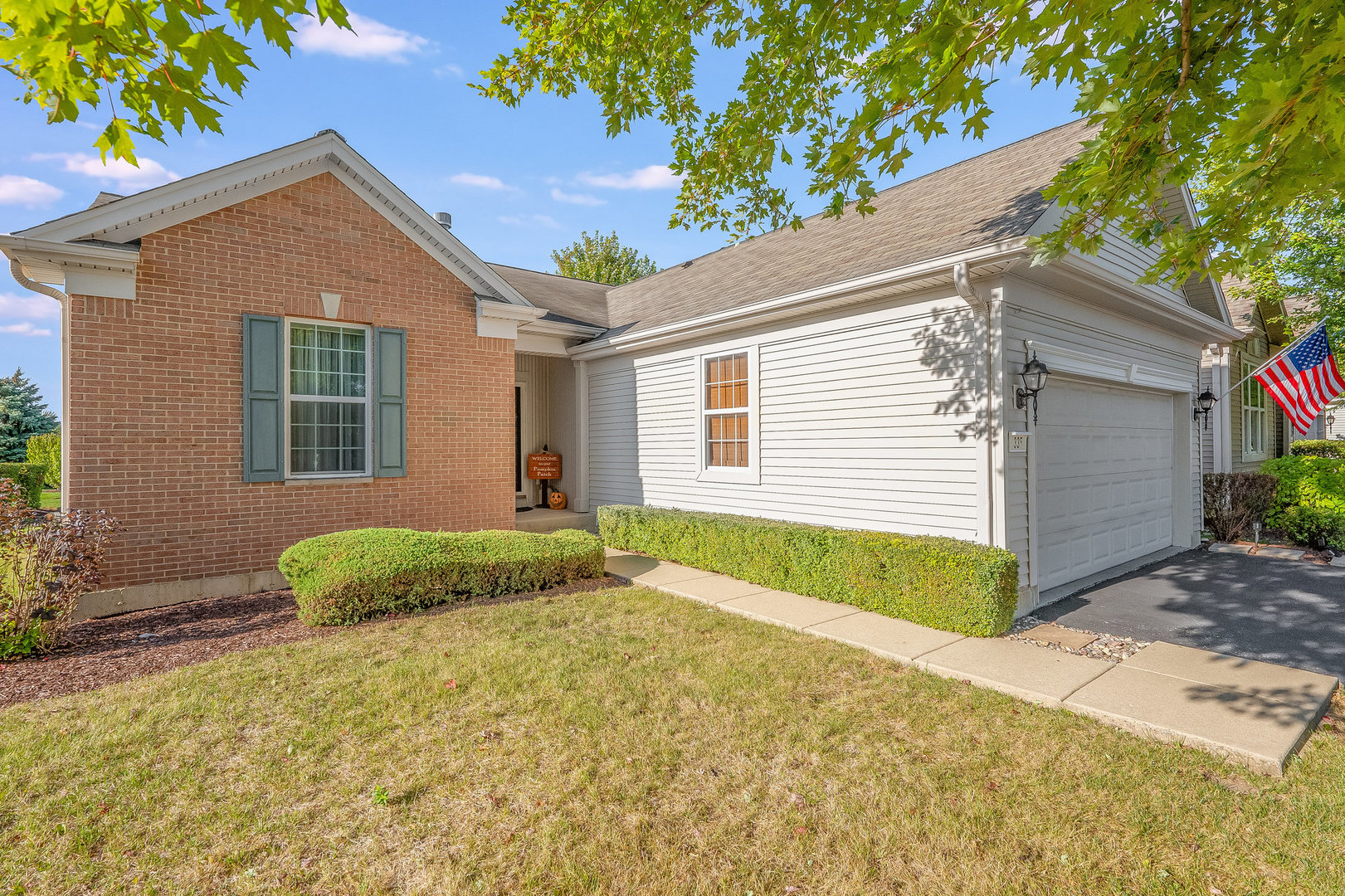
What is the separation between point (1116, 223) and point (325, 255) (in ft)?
33.1

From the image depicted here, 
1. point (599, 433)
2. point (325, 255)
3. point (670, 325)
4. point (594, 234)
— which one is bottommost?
point (599, 433)

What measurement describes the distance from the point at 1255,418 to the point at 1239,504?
17.2 feet

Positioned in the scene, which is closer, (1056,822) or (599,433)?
(1056,822)

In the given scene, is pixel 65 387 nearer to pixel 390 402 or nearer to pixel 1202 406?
pixel 390 402

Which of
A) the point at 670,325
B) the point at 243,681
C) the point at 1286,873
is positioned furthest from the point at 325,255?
the point at 1286,873

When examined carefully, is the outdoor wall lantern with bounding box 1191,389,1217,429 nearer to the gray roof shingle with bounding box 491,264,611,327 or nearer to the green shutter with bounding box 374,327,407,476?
the gray roof shingle with bounding box 491,264,611,327

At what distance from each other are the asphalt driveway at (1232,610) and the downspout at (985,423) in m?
1.18

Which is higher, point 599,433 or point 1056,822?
point 599,433

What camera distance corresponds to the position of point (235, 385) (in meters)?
7.30

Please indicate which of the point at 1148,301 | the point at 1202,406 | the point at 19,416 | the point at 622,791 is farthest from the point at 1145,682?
the point at 19,416

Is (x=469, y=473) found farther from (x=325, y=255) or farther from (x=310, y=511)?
(x=325, y=255)

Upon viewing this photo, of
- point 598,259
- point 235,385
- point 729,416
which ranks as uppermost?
point 598,259

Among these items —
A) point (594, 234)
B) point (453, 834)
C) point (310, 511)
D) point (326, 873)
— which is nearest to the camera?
point (326, 873)

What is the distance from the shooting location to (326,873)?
2562 millimetres
